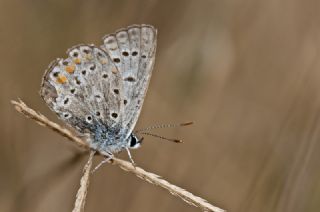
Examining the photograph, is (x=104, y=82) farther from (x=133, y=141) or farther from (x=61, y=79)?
(x=133, y=141)

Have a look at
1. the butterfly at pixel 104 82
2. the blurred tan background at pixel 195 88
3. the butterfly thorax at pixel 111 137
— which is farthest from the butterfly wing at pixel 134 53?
the blurred tan background at pixel 195 88

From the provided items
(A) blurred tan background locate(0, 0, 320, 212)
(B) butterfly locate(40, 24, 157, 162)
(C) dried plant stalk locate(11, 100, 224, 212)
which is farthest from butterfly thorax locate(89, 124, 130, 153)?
(C) dried plant stalk locate(11, 100, 224, 212)

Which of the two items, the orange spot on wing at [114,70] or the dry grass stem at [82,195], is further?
the orange spot on wing at [114,70]

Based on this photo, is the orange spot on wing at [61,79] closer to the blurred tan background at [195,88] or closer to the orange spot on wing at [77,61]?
the orange spot on wing at [77,61]

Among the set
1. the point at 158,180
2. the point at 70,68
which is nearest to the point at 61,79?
the point at 70,68

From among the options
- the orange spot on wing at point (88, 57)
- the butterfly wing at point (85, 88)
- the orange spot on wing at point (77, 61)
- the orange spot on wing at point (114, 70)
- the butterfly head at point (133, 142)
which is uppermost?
the orange spot on wing at point (88, 57)

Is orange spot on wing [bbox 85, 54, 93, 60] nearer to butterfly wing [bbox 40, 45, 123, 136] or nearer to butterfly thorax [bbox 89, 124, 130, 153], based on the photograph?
butterfly wing [bbox 40, 45, 123, 136]

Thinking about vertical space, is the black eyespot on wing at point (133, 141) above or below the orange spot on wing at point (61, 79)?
below
